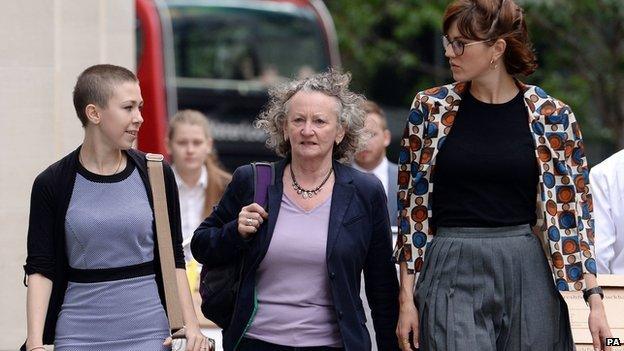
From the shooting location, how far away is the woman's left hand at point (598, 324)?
5.04 meters

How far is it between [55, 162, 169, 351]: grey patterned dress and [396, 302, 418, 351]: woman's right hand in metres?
0.93

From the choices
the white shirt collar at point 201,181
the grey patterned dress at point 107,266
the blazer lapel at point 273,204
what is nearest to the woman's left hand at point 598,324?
the blazer lapel at point 273,204

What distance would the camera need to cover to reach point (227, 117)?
19781mm

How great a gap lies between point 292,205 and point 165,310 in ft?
2.07

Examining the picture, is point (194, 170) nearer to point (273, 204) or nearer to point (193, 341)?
point (273, 204)

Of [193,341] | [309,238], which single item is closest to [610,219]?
[309,238]

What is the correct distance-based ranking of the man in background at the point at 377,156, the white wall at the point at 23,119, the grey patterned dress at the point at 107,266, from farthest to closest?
1. the man in background at the point at 377,156
2. the white wall at the point at 23,119
3. the grey patterned dress at the point at 107,266

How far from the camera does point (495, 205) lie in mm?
5039

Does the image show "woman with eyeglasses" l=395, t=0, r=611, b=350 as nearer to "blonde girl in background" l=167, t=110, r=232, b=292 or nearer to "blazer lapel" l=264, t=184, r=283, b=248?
"blazer lapel" l=264, t=184, r=283, b=248

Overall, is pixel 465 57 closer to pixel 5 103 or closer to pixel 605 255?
pixel 605 255

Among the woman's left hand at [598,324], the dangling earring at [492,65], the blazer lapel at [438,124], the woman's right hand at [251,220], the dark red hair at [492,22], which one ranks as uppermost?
the dark red hair at [492,22]

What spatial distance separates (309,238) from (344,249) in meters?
0.14

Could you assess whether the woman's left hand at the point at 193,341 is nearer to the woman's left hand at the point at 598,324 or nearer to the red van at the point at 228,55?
the woman's left hand at the point at 598,324

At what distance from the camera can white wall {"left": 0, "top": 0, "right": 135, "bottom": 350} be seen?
23.3 feet
